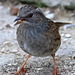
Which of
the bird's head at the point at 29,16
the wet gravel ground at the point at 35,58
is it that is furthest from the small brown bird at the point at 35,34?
the wet gravel ground at the point at 35,58

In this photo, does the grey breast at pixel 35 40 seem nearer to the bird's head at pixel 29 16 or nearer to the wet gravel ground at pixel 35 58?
the bird's head at pixel 29 16

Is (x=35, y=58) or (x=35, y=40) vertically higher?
(x=35, y=40)

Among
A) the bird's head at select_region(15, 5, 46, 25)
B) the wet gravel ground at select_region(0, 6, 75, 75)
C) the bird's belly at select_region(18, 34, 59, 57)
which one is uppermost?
the bird's head at select_region(15, 5, 46, 25)

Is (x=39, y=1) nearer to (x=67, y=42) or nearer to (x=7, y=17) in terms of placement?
(x=7, y=17)

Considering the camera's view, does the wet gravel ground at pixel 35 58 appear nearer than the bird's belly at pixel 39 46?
No

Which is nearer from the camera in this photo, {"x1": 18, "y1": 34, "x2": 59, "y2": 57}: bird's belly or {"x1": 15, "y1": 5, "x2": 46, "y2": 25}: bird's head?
{"x1": 15, "y1": 5, "x2": 46, "y2": 25}: bird's head

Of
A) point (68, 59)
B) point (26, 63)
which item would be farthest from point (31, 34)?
point (68, 59)

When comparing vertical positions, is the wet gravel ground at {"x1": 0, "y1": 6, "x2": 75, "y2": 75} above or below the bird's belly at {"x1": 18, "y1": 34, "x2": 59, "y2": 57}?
below

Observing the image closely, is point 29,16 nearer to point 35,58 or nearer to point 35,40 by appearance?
point 35,40

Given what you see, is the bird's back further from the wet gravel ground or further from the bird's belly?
the wet gravel ground

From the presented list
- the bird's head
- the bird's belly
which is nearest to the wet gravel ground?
the bird's belly

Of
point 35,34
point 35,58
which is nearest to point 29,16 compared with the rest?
point 35,34
